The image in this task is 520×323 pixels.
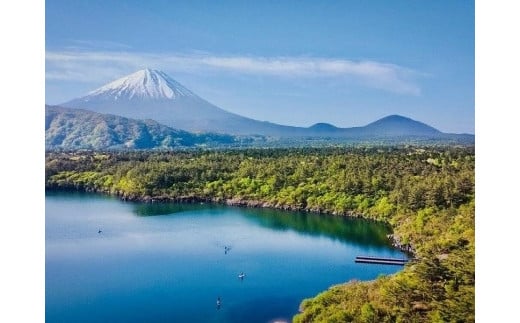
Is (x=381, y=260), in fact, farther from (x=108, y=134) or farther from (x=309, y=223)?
(x=108, y=134)

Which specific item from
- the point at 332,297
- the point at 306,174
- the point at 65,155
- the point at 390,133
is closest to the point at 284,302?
the point at 332,297

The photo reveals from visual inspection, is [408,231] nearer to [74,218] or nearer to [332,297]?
[332,297]

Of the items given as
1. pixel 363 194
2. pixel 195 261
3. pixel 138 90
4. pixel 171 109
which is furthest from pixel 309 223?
pixel 171 109

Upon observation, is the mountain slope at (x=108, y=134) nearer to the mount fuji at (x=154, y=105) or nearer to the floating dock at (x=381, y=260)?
the mount fuji at (x=154, y=105)

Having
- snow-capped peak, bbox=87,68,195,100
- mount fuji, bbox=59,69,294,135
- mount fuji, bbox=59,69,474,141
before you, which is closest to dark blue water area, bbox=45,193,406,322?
snow-capped peak, bbox=87,68,195,100

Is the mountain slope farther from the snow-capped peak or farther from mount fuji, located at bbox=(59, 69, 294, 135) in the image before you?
the snow-capped peak

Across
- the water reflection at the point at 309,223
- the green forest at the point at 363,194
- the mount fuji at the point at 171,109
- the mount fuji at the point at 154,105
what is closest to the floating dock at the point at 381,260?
the green forest at the point at 363,194

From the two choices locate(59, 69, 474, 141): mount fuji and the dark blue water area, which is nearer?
the dark blue water area
